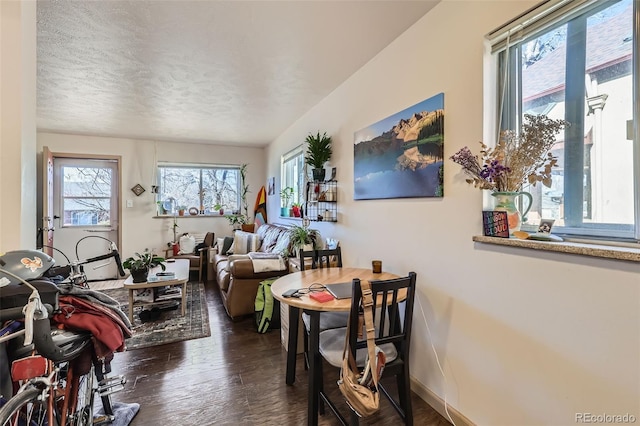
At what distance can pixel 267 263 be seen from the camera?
3244 mm

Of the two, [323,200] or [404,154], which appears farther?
[323,200]

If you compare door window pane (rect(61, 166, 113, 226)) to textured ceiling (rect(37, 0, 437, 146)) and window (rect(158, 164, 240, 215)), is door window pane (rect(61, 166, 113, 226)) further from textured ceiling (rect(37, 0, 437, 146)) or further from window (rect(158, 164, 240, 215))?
textured ceiling (rect(37, 0, 437, 146))

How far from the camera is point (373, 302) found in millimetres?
1408

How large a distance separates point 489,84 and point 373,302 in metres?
1.28

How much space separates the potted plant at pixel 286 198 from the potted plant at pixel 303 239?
128cm

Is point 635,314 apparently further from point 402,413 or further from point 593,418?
point 402,413

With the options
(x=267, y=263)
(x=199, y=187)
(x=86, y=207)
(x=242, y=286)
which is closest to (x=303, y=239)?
(x=267, y=263)

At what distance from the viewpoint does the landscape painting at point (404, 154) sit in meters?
1.83

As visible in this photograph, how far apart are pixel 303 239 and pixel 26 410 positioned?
2367mm

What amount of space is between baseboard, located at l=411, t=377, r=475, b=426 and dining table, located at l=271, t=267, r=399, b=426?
718 millimetres

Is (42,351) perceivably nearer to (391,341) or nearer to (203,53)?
(391,341)

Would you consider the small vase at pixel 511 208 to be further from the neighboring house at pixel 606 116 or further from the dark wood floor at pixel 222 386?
the dark wood floor at pixel 222 386

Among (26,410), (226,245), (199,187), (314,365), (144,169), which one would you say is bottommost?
(314,365)

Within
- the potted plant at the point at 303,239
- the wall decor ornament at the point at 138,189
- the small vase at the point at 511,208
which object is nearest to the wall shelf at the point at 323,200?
the potted plant at the point at 303,239
